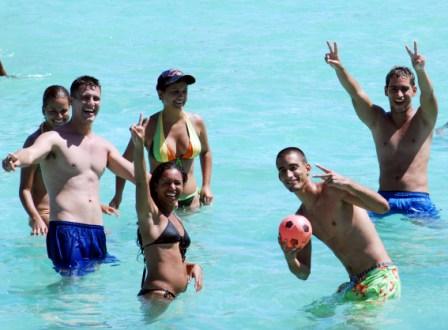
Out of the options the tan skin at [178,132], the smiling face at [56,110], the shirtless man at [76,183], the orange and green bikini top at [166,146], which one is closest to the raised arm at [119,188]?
the tan skin at [178,132]

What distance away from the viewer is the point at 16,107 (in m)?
13.7

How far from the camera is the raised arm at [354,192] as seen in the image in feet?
20.9

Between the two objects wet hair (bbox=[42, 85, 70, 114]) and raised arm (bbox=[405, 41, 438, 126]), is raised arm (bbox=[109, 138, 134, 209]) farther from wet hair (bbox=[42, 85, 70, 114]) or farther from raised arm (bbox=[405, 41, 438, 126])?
raised arm (bbox=[405, 41, 438, 126])

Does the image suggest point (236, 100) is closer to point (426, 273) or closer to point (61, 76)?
point (61, 76)

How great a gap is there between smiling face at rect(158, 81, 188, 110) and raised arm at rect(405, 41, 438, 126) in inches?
70.8

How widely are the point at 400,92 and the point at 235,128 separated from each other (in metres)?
4.31

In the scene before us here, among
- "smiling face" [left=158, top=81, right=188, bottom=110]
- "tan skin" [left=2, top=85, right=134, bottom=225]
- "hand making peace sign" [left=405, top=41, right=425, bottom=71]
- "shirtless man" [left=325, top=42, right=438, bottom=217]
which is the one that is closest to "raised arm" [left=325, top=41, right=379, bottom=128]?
"shirtless man" [left=325, top=42, right=438, bottom=217]

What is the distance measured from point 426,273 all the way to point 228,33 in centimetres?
979

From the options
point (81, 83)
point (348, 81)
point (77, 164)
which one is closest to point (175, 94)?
point (348, 81)

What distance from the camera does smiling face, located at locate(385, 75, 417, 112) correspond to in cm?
860

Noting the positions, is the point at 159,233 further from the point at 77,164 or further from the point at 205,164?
the point at 205,164

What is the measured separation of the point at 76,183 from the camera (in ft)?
24.2

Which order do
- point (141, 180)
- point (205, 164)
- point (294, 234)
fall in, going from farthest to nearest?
point (205, 164), point (141, 180), point (294, 234)

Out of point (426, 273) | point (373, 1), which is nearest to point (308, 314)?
point (426, 273)
